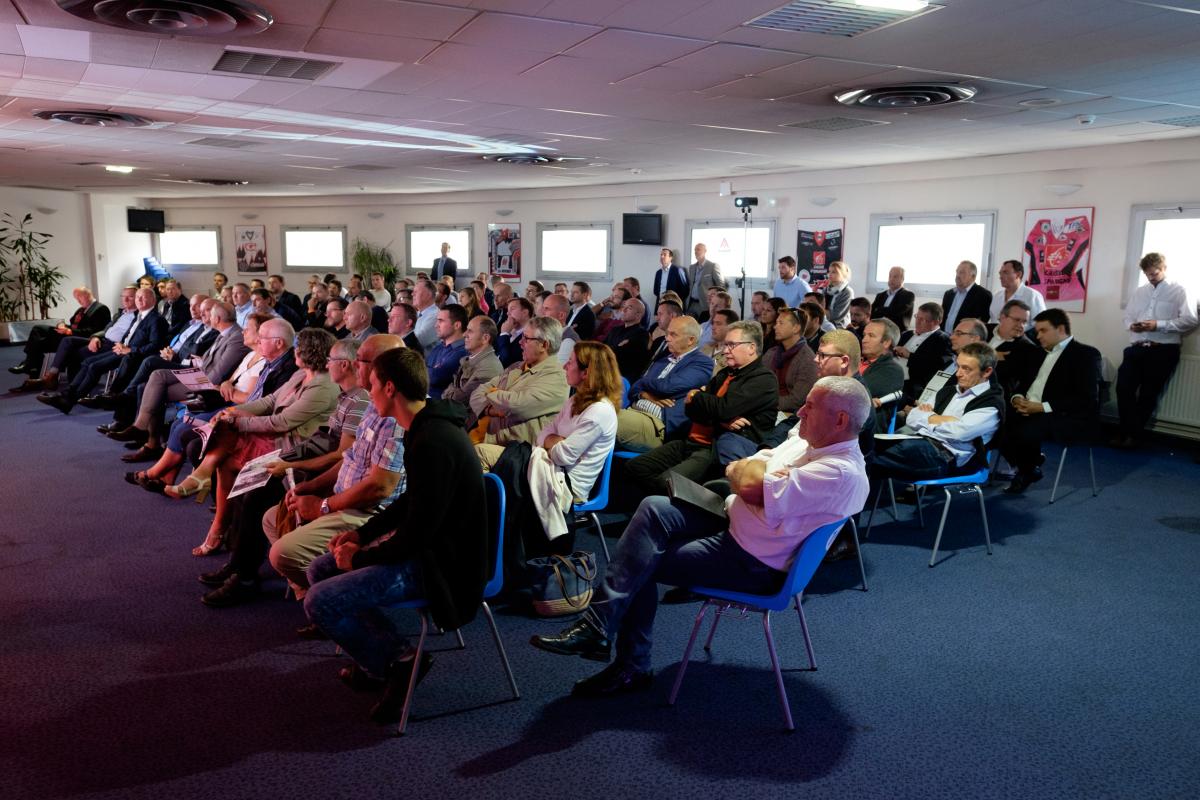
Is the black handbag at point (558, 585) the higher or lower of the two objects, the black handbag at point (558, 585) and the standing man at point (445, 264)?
the lower

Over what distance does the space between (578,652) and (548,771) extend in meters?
0.77

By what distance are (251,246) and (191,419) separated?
15.2 meters

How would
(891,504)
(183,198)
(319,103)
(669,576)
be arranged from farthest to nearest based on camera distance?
1. (183,198)
2. (319,103)
3. (891,504)
4. (669,576)

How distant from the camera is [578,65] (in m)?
5.25

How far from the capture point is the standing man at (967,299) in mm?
8617

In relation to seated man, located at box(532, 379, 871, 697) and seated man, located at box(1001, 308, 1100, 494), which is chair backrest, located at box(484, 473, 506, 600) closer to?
seated man, located at box(532, 379, 871, 697)

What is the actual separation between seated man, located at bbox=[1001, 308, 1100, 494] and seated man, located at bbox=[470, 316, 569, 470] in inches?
127

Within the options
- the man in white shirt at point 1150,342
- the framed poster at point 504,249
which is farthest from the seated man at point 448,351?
the framed poster at point 504,249

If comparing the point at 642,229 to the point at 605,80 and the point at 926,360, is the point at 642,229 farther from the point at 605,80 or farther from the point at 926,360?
the point at 605,80

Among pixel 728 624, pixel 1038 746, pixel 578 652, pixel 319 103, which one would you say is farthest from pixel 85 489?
pixel 1038 746

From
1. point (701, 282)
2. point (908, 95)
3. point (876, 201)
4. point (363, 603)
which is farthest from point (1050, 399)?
point (701, 282)

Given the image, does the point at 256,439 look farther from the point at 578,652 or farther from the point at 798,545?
the point at 798,545

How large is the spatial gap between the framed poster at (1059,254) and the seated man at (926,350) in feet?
9.52

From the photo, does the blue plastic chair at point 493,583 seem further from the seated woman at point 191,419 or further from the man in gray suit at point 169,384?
the man in gray suit at point 169,384
